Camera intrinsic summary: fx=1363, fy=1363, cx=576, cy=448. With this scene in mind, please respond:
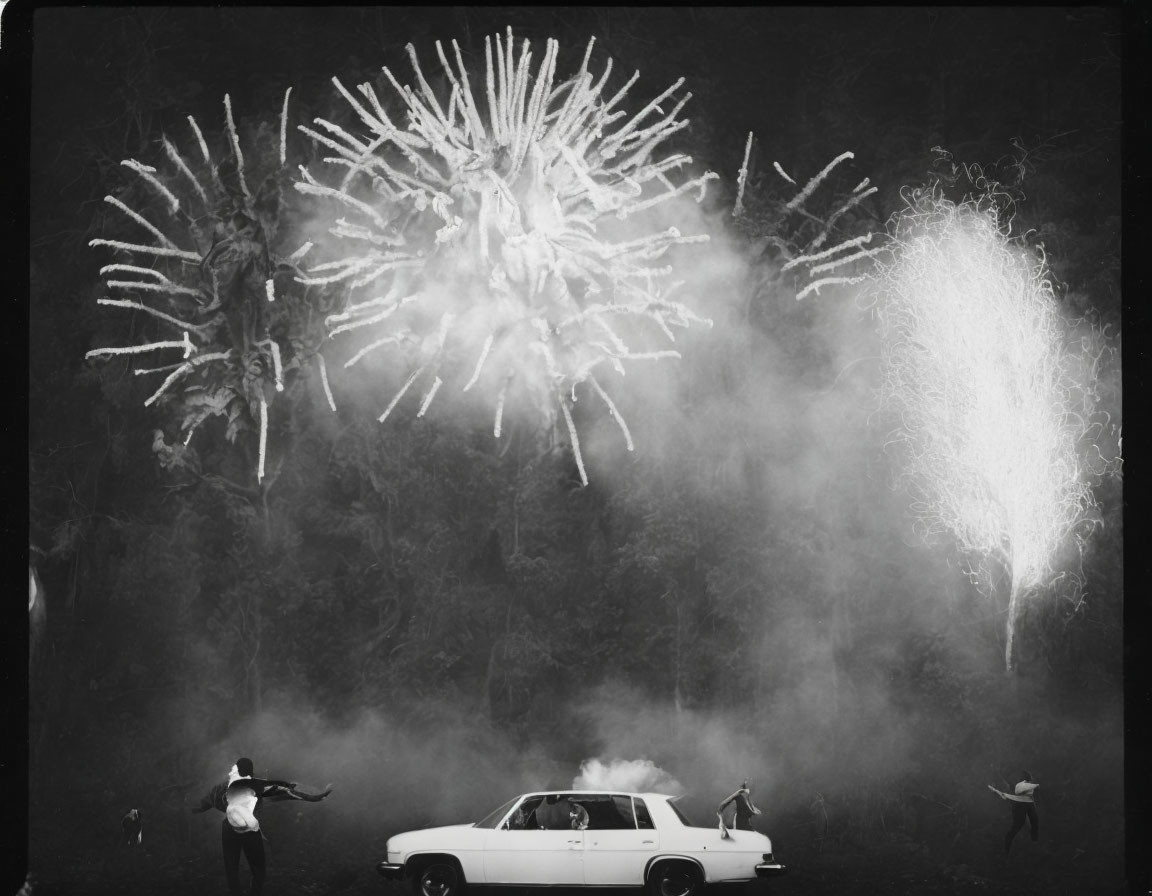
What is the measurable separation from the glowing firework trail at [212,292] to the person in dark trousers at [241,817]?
2309 millimetres

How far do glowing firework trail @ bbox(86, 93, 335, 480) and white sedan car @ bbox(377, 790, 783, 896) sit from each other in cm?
321

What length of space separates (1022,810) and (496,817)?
3789 millimetres

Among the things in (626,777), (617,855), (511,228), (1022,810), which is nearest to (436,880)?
(617,855)

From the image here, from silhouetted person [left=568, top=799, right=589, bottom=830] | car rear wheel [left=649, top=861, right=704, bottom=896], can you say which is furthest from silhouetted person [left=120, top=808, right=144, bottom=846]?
car rear wheel [left=649, top=861, right=704, bottom=896]

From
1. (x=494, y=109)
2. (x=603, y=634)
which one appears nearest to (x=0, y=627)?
(x=603, y=634)

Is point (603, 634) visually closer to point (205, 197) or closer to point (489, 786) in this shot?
point (489, 786)

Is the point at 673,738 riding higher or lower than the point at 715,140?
lower

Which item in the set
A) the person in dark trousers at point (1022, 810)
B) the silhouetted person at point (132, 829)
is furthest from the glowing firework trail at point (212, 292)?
the person in dark trousers at point (1022, 810)

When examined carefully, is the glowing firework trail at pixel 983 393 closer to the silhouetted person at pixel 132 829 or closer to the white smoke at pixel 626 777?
the white smoke at pixel 626 777

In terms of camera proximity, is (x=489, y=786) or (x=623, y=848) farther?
(x=489, y=786)

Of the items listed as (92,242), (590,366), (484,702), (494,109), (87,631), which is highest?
→ (494,109)

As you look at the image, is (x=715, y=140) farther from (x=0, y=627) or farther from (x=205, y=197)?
(x=0, y=627)

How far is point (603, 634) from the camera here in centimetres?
1002

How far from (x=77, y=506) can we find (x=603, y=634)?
4.06 metres
